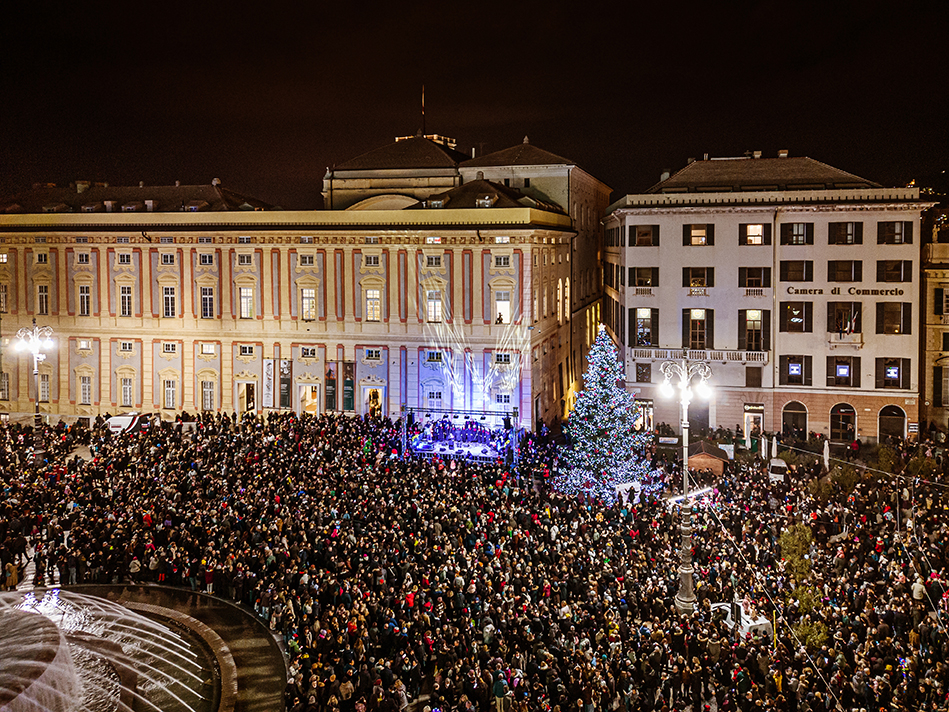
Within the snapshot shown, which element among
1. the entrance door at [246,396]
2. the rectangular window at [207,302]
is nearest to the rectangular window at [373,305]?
the entrance door at [246,396]

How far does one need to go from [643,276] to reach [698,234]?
3.51m

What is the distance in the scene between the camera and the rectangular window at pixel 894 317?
134ft

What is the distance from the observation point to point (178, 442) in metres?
35.2

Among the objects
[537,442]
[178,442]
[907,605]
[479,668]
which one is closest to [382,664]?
[479,668]

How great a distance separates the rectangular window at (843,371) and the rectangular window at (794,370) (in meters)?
0.98

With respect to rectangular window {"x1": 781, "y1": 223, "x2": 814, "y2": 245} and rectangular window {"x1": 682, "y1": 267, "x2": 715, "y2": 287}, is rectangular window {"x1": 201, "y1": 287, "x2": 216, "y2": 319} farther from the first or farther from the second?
rectangular window {"x1": 781, "y1": 223, "x2": 814, "y2": 245}

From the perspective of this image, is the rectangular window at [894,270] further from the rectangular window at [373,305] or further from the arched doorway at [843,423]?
the rectangular window at [373,305]

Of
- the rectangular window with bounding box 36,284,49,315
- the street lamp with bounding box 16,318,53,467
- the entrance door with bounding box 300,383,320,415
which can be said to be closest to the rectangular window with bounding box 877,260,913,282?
the entrance door with bounding box 300,383,320,415

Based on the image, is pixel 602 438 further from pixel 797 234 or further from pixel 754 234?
pixel 797 234

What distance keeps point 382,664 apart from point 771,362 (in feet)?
101

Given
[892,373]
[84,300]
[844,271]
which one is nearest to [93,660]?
[84,300]

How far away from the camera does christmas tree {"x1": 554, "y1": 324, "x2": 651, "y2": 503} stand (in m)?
32.0

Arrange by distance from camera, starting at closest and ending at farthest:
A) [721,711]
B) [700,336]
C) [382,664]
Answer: [721,711] < [382,664] < [700,336]

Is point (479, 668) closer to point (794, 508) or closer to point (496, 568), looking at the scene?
point (496, 568)
